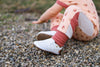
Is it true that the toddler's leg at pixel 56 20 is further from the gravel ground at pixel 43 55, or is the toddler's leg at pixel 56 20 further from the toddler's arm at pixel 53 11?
the gravel ground at pixel 43 55

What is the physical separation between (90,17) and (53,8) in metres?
0.37

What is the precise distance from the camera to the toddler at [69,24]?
1.37 m

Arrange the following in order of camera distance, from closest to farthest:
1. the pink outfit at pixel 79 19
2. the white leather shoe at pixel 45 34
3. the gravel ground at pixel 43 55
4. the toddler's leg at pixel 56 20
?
the gravel ground at pixel 43 55, the pink outfit at pixel 79 19, the white leather shoe at pixel 45 34, the toddler's leg at pixel 56 20

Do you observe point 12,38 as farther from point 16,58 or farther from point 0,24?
point 0,24

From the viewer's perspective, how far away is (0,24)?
2377 millimetres

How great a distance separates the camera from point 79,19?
143cm

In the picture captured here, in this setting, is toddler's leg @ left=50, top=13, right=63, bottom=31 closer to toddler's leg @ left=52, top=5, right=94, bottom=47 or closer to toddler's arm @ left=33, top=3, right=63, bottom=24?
toddler's arm @ left=33, top=3, right=63, bottom=24

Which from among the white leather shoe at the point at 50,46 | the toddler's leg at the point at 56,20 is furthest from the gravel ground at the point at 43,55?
the toddler's leg at the point at 56,20

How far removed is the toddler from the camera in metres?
1.37

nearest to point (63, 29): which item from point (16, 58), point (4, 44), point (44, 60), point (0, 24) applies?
point (44, 60)

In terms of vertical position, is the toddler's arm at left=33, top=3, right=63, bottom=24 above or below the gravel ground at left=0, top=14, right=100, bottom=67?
above

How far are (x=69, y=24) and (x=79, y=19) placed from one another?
0.12m

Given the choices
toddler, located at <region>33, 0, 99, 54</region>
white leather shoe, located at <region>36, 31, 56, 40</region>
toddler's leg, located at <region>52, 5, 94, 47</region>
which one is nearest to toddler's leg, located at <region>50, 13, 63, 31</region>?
toddler, located at <region>33, 0, 99, 54</region>

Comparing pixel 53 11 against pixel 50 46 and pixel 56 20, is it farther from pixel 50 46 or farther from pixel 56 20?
pixel 50 46
